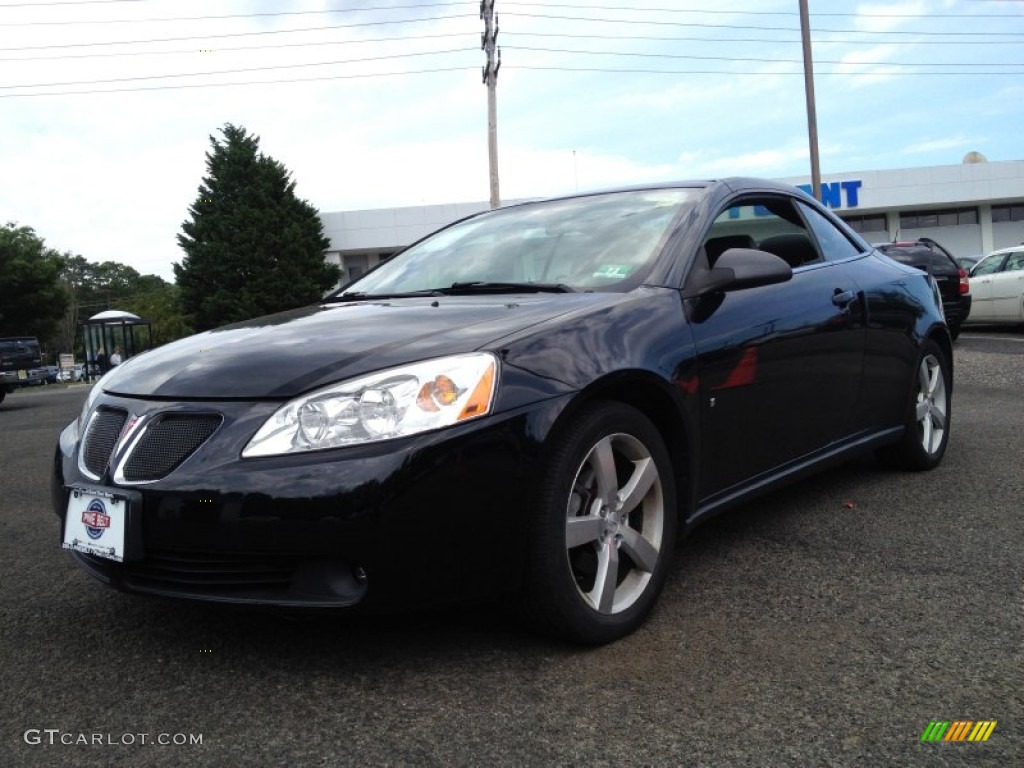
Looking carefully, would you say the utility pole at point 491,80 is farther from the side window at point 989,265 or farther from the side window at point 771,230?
the side window at point 771,230

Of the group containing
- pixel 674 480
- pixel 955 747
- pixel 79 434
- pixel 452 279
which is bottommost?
pixel 955 747

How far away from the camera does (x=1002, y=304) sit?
45.7 feet

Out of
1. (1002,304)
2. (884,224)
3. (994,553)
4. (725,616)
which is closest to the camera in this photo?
(725,616)

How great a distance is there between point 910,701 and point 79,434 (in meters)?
2.41

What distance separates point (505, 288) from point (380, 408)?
1.03m

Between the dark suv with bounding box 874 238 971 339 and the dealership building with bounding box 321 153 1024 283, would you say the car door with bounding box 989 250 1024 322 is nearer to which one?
the dark suv with bounding box 874 238 971 339

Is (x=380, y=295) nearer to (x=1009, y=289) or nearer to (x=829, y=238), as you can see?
(x=829, y=238)

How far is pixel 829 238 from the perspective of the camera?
13.4 feet

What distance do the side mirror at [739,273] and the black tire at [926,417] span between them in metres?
1.74

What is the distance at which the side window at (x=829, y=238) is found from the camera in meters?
3.99

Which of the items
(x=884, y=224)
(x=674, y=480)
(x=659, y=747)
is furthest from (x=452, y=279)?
(x=884, y=224)

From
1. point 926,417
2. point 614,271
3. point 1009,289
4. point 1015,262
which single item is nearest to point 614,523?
point 614,271

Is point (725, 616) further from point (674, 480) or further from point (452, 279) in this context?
point (452, 279)

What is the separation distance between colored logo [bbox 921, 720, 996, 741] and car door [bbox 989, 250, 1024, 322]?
13548mm
